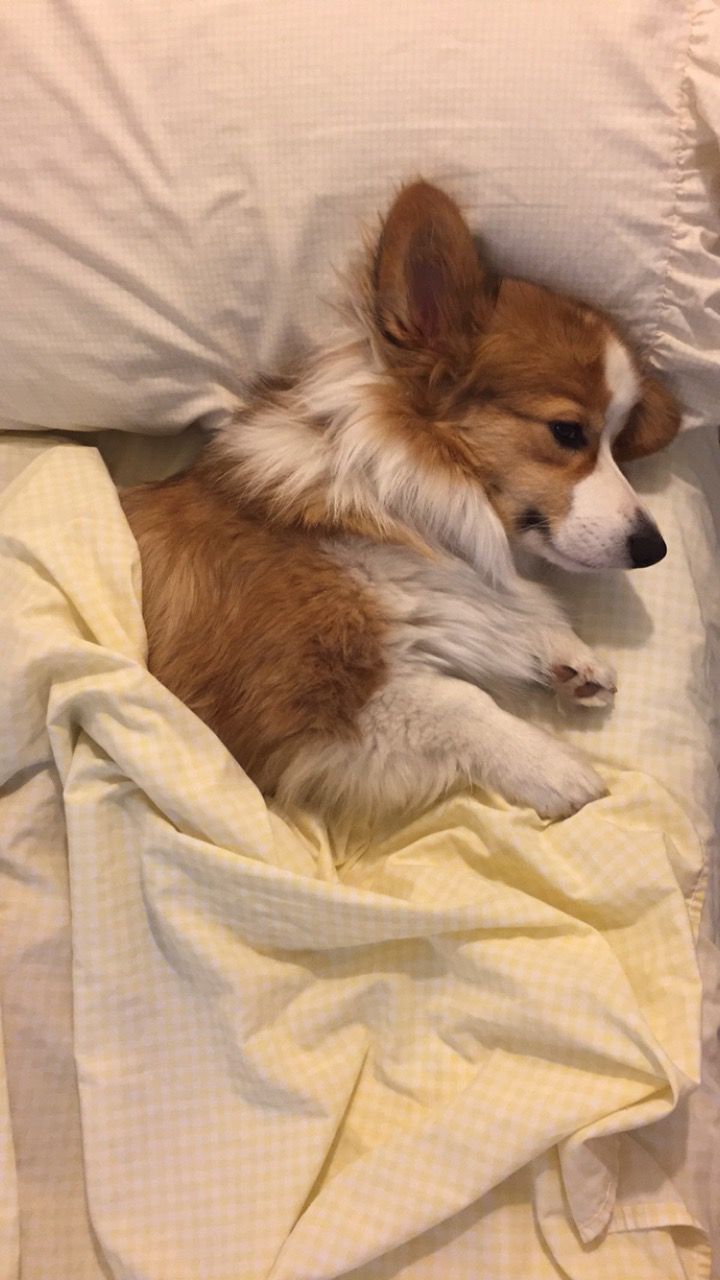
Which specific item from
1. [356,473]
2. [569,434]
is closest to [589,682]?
[569,434]

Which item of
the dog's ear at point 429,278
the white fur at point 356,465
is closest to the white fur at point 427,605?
the white fur at point 356,465

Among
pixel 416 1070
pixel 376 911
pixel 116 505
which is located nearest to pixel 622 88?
pixel 116 505

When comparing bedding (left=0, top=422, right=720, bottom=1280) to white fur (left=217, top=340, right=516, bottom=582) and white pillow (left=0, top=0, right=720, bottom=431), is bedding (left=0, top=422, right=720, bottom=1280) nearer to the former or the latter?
white fur (left=217, top=340, right=516, bottom=582)

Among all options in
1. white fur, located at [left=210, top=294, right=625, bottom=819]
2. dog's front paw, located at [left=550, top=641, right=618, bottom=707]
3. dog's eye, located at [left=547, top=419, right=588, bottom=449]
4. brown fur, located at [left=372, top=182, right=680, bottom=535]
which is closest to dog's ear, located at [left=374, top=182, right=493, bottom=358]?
brown fur, located at [left=372, top=182, right=680, bottom=535]

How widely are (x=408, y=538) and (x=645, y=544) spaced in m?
0.41

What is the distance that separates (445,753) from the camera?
162cm

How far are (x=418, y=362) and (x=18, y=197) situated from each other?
0.76 m

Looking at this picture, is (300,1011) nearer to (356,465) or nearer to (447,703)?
(447,703)

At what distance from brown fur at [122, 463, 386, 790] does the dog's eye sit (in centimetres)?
44

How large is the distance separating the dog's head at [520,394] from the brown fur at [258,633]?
0.31m

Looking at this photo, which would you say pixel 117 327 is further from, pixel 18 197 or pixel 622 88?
pixel 622 88

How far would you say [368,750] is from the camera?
5.28 ft

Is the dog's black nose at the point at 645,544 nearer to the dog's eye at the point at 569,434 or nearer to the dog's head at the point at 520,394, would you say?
the dog's head at the point at 520,394

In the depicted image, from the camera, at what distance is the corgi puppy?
1581 mm
